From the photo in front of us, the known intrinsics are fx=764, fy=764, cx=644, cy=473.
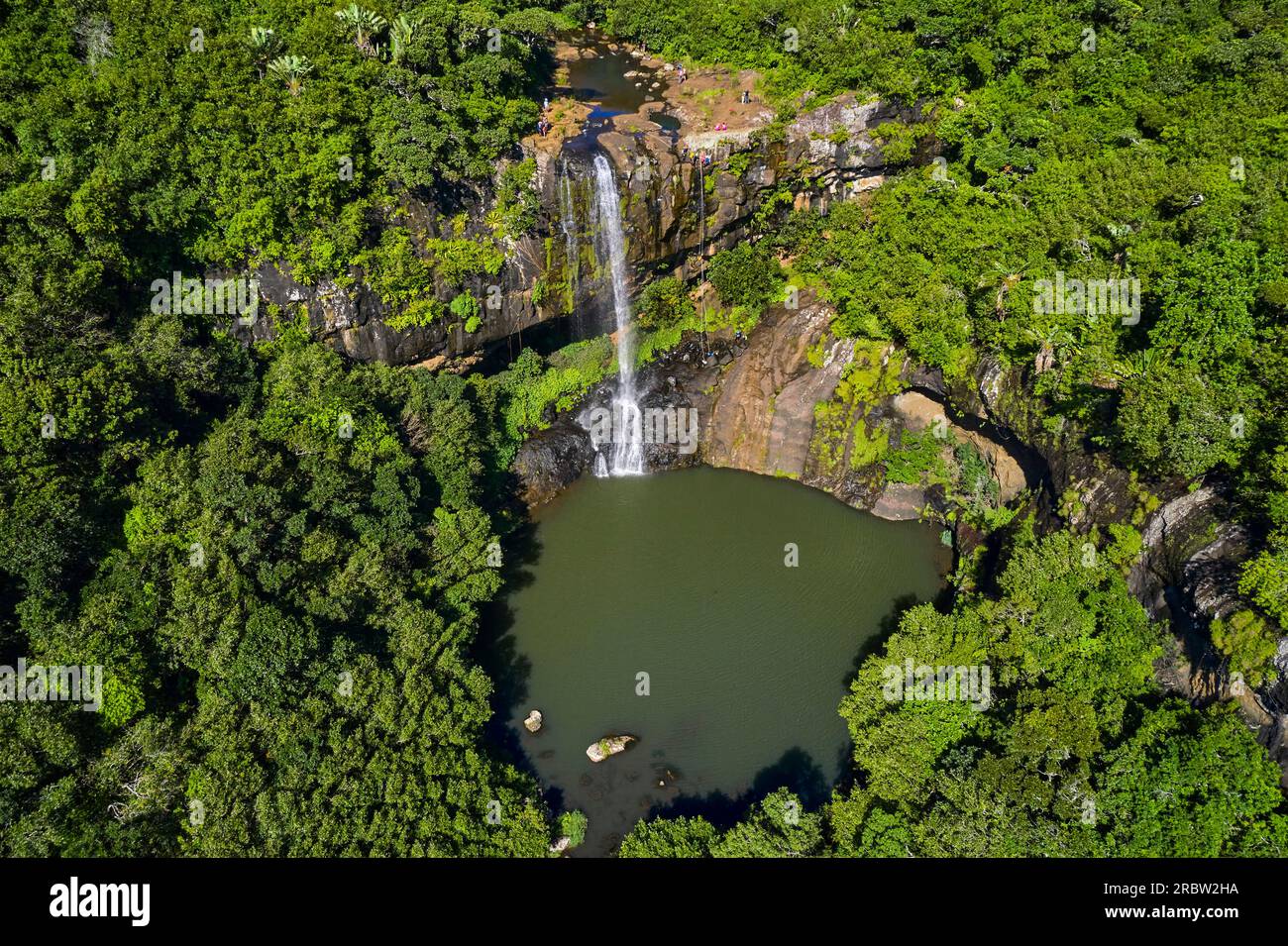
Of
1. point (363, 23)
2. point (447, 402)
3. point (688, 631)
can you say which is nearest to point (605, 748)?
point (688, 631)

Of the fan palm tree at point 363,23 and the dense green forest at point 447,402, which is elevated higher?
the fan palm tree at point 363,23

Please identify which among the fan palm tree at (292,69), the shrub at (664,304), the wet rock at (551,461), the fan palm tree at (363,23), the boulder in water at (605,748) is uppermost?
the fan palm tree at (363,23)

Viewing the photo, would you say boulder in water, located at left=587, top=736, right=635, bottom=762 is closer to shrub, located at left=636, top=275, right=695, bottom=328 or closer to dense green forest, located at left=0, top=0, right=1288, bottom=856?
dense green forest, located at left=0, top=0, right=1288, bottom=856

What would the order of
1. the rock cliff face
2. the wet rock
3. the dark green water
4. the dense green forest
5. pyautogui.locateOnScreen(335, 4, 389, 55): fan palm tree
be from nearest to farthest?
the dense green forest
the dark green water
pyautogui.locateOnScreen(335, 4, 389, 55): fan palm tree
the rock cliff face
the wet rock

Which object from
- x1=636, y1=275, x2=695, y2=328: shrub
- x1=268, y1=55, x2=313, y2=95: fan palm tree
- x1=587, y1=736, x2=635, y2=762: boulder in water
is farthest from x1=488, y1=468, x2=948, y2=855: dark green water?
x1=268, y1=55, x2=313, y2=95: fan palm tree

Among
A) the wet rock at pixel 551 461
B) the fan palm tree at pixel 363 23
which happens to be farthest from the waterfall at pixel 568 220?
the fan palm tree at pixel 363 23

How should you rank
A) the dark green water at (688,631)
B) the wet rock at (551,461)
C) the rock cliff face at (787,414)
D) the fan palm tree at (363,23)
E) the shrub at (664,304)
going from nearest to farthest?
the dark green water at (688,631) < the fan palm tree at (363,23) < the rock cliff face at (787,414) < the wet rock at (551,461) < the shrub at (664,304)

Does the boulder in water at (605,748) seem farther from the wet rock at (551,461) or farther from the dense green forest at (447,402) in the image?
the wet rock at (551,461)
